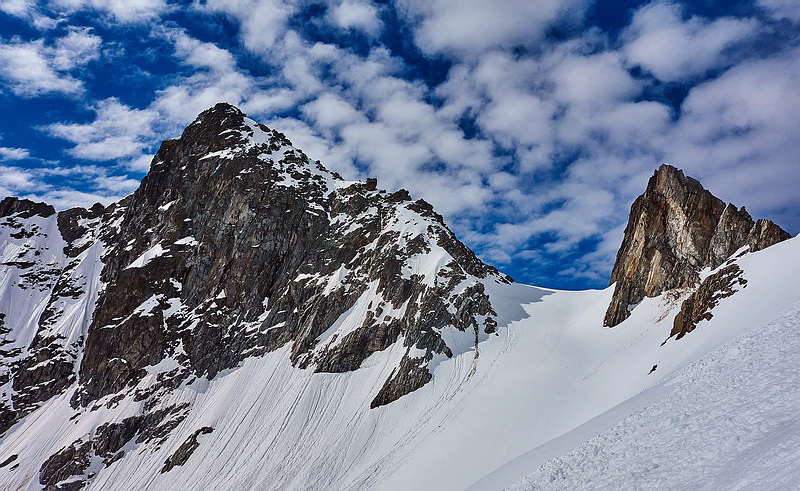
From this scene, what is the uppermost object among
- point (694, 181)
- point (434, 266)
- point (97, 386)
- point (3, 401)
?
point (3, 401)

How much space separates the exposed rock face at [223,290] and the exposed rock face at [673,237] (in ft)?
64.6

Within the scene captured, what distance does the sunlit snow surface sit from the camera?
1502cm

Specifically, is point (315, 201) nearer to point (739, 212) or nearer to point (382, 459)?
point (382, 459)

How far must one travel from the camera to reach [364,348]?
69.1 metres

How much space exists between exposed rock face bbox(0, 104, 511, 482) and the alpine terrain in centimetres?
41

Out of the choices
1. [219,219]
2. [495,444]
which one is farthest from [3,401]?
[495,444]

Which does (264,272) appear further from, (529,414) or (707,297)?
(707,297)

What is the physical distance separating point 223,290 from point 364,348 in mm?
32823

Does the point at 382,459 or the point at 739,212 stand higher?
the point at 739,212

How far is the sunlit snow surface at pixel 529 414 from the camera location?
15.0m

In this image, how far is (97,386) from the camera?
3169 inches

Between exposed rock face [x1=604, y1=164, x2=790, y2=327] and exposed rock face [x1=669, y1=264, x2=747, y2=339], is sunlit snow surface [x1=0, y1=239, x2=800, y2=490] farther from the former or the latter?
exposed rock face [x1=604, y1=164, x2=790, y2=327]

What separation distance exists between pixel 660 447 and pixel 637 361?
34.8 metres

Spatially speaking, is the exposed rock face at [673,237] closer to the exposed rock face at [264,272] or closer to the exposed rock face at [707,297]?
the exposed rock face at [707,297]
